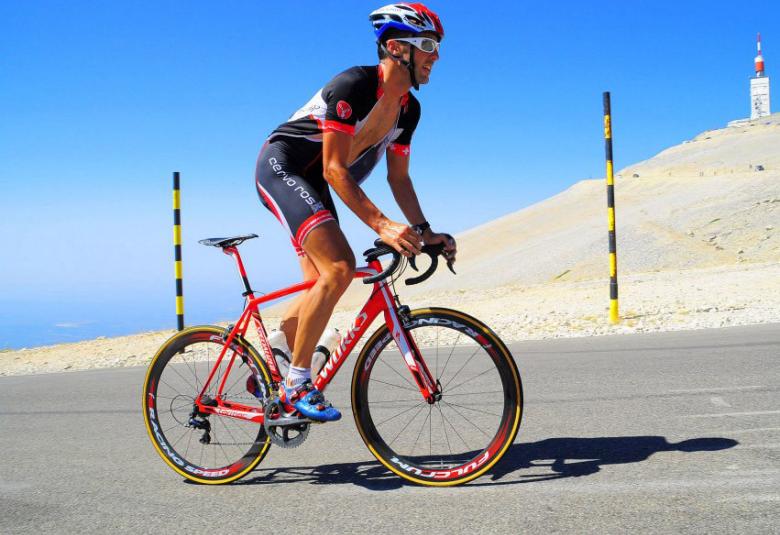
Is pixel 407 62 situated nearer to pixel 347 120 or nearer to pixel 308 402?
pixel 347 120

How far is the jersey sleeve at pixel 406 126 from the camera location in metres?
3.63

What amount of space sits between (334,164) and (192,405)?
5.39 feet

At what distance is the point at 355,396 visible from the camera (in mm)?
3303

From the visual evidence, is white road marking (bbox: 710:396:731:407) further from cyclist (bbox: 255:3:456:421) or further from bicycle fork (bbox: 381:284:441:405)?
cyclist (bbox: 255:3:456:421)

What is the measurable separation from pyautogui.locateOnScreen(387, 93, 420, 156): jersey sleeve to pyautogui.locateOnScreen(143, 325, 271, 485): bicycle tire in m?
1.31

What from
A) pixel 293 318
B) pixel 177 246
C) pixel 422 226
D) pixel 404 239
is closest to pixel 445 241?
pixel 422 226

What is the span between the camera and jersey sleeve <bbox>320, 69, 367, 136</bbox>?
312cm

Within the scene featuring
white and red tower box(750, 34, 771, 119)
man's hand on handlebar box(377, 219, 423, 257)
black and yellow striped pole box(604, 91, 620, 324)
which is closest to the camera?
man's hand on handlebar box(377, 219, 423, 257)

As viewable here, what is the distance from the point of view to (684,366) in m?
5.70

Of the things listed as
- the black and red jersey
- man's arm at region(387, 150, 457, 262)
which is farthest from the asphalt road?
the black and red jersey

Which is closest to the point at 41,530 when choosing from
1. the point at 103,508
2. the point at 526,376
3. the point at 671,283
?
the point at 103,508

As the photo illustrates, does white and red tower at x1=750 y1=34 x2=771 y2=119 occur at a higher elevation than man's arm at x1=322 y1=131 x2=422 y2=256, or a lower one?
higher

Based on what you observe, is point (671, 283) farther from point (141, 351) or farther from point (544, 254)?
point (544, 254)

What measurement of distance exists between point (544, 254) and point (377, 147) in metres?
24.5
